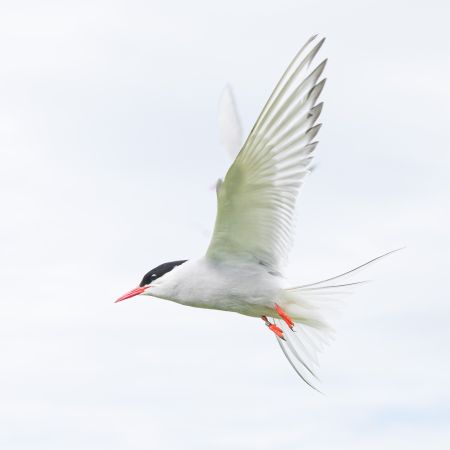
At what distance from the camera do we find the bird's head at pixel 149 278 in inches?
352

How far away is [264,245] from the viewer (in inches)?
334

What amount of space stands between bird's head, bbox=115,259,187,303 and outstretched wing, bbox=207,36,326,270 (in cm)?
56

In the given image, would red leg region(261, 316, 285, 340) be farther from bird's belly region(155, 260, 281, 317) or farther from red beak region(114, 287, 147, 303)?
red beak region(114, 287, 147, 303)

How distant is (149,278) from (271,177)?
1.86 m

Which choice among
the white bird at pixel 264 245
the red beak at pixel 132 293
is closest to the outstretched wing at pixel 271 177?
the white bird at pixel 264 245

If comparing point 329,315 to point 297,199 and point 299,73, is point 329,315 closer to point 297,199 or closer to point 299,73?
point 297,199

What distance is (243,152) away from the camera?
24.5ft

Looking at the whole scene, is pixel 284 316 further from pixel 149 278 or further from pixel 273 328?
pixel 149 278

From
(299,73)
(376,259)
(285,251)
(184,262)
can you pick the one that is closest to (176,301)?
(184,262)

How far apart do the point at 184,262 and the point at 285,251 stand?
0.91 metres

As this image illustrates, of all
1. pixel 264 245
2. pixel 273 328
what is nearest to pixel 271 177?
pixel 264 245

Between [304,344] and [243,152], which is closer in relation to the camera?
[243,152]

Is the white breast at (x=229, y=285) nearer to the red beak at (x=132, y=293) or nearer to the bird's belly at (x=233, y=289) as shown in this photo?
the bird's belly at (x=233, y=289)

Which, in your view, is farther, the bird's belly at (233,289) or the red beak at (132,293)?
the red beak at (132,293)
